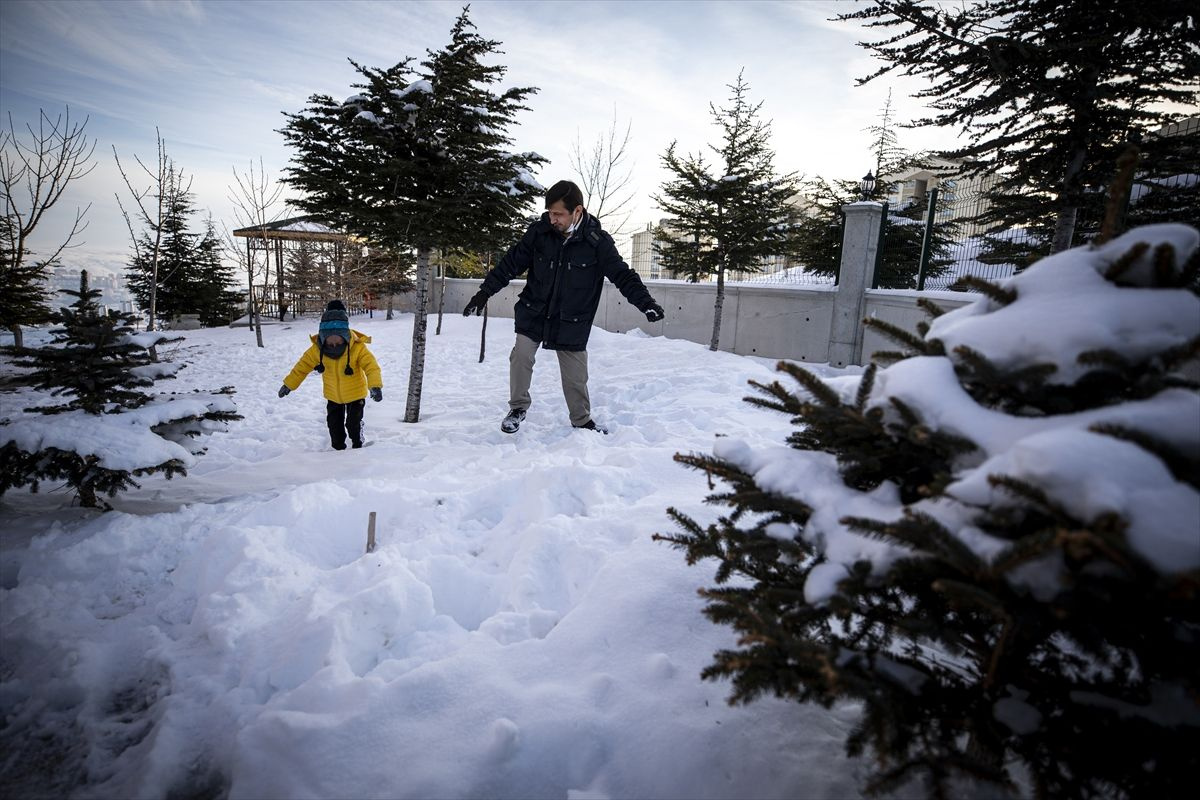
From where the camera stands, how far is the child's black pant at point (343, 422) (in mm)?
5578

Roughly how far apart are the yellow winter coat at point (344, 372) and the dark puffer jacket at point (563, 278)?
62.5 inches

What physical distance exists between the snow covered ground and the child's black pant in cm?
137

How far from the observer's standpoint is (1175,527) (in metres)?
0.87

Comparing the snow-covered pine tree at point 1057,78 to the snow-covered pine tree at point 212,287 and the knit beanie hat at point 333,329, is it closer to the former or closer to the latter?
the knit beanie hat at point 333,329

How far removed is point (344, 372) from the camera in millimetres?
5465

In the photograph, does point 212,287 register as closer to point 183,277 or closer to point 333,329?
point 183,277

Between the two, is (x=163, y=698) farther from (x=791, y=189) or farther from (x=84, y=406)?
(x=791, y=189)

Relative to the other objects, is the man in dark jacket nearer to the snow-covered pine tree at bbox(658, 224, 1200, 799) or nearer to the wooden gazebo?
the snow-covered pine tree at bbox(658, 224, 1200, 799)

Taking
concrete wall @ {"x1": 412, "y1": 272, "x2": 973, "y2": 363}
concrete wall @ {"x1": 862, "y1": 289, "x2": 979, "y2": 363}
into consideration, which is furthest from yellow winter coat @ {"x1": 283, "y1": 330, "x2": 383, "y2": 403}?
concrete wall @ {"x1": 412, "y1": 272, "x2": 973, "y2": 363}

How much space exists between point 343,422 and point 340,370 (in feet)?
2.02

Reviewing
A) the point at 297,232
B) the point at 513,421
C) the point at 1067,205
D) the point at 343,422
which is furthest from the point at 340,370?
the point at 297,232

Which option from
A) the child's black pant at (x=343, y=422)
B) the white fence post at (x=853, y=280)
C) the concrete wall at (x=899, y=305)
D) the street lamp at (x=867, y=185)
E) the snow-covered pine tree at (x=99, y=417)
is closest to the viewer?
the snow-covered pine tree at (x=99, y=417)

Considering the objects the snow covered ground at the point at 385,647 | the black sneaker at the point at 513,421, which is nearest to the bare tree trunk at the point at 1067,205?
the snow covered ground at the point at 385,647

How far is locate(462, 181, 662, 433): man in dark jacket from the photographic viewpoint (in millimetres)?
5004
